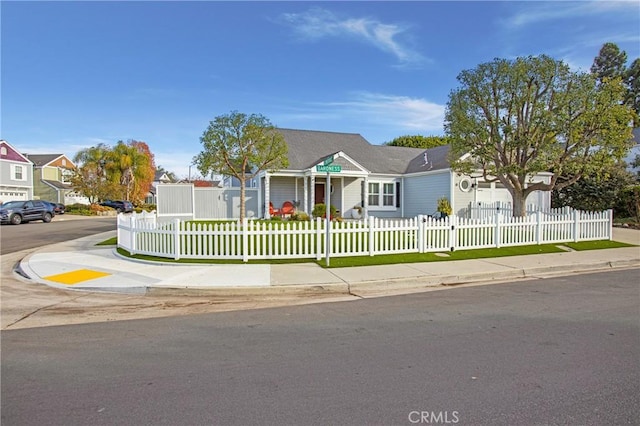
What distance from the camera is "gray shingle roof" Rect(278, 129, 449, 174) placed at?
23.5 m

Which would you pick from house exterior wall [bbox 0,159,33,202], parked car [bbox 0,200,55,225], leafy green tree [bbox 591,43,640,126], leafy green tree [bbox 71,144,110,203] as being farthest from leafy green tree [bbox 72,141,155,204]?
leafy green tree [bbox 591,43,640,126]

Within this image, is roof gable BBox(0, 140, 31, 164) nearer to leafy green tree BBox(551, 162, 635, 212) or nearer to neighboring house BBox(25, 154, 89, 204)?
neighboring house BBox(25, 154, 89, 204)

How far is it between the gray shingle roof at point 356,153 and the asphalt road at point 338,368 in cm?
1714

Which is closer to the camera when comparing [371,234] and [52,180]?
[371,234]

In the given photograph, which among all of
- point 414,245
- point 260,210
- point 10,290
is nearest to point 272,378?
point 10,290

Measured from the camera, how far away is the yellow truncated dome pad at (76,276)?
8555 mm

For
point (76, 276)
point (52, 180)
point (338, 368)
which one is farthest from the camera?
point (52, 180)

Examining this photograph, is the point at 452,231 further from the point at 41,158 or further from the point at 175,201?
the point at 41,158

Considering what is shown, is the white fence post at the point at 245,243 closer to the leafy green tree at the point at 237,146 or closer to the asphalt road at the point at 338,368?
the asphalt road at the point at 338,368

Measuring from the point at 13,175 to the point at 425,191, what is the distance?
4319cm

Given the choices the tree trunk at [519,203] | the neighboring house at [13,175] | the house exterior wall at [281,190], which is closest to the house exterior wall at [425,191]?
the tree trunk at [519,203]

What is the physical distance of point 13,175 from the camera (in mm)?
41719

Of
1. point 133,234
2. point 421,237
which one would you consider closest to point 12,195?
point 133,234

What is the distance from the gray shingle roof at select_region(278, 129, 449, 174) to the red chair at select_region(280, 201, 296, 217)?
2.13 metres
